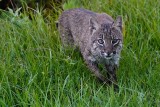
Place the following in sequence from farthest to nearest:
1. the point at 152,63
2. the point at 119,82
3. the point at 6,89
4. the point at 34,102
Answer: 1. the point at 152,63
2. the point at 119,82
3. the point at 6,89
4. the point at 34,102

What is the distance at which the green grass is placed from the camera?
4.04 meters

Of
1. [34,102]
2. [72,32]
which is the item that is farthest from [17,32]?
[34,102]

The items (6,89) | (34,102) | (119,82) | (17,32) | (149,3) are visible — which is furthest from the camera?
(149,3)

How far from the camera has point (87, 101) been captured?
13.0 feet

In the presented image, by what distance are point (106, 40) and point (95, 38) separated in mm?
215

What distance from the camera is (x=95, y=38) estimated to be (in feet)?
15.1

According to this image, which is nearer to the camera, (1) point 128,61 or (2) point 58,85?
(2) point 58,85

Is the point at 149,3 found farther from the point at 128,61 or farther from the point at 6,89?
the point at 6,89

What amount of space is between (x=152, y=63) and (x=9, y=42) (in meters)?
1.76

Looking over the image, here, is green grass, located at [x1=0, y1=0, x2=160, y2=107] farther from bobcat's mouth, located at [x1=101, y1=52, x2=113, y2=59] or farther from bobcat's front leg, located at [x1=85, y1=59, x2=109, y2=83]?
bobcat's mouth, located at [x1=101, y1=52, x2=113, y2=59]

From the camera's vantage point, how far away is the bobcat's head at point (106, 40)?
439 centimetres

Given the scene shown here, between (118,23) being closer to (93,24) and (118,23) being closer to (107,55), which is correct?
(93,24)

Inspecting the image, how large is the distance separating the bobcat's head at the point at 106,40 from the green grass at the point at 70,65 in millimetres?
298

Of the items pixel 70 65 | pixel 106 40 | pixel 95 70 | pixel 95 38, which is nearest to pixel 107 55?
pixel 106 40
